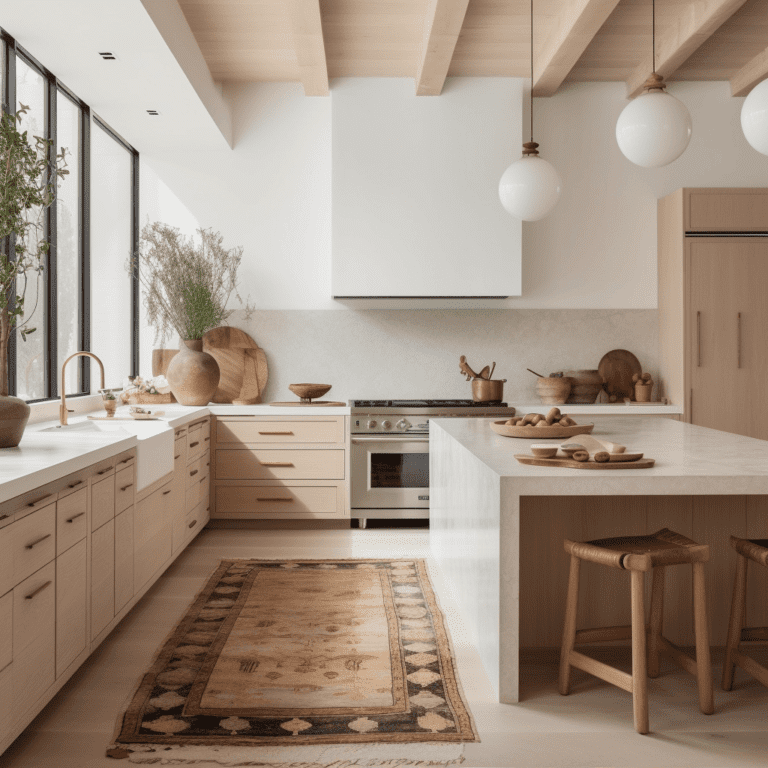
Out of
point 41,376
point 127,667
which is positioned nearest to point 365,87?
point 41,376

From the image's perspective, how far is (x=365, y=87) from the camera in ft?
17.0

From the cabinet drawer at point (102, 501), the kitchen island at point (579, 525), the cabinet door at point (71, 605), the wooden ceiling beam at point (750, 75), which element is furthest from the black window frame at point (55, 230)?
the wooden ceiling beam at point (750, 75)

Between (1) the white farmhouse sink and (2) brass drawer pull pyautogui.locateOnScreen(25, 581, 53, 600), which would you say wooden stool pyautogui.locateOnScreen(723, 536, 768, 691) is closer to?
(2) brass drawer pull pyautogui.locateOnScreen(25, 581, 53, 600)

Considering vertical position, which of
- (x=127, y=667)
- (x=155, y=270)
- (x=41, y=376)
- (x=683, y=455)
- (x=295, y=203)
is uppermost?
(x=295, y=203)

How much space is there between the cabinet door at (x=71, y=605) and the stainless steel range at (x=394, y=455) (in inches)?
102

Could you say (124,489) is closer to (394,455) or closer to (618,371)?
(394,455)

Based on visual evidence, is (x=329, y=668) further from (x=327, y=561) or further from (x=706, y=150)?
(x=706, y=150)

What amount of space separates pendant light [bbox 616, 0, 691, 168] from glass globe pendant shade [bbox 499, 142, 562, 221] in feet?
1.82

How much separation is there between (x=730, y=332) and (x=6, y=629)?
4.58 metres

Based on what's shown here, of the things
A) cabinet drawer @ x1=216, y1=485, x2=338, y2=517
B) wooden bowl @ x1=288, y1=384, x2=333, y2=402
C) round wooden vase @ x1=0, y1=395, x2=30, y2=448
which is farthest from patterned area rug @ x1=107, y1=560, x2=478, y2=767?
wooden bowl @ x1=288, y1=384, x2=333, y2=402

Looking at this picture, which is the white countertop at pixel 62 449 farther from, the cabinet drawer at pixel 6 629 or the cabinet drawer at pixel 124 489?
the cabinet drawer at pixel 6 629

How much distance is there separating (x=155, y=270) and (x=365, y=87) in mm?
1882

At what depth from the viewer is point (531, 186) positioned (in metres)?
3.25

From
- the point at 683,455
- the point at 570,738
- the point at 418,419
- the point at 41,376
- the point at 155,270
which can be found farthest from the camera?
the point at 155,270
